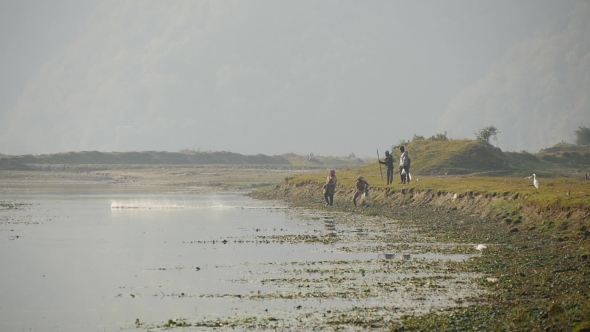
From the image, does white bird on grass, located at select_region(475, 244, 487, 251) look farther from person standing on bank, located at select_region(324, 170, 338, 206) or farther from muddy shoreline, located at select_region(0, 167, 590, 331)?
person standing on bank, located at select_region(324, 170, 338, 206)

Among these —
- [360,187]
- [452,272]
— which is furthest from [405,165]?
[452,272]

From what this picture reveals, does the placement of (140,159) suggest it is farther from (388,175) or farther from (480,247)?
(480,247)

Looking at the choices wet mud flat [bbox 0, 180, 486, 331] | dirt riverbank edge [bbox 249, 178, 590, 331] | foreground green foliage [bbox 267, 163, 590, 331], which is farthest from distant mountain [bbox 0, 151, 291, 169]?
wet mud flat [bbox 0, 180, 486, 331]

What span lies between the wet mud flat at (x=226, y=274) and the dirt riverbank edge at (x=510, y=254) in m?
0.82

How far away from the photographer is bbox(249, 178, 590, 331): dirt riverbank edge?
64.9 ft

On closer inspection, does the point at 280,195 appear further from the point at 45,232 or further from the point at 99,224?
the point at 45,232

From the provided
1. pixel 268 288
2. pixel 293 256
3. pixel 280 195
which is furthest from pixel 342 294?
pixel 280 195

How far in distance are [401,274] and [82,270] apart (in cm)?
1016

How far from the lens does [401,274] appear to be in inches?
1069

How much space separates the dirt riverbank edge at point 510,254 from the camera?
19.8 metres

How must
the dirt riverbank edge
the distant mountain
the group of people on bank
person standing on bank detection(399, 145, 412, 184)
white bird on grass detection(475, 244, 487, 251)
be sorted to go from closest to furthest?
1. the dirt riverbank edge
2. white bird on grass detection(475, 244, 487, 251)
3. the group of people on bank
4. person standing on bank detection(399, 145, 412, 184)
5. the distant mountain

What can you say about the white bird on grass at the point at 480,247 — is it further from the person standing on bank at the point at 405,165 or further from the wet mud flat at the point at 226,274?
the person standing on bank at the point at 405,165

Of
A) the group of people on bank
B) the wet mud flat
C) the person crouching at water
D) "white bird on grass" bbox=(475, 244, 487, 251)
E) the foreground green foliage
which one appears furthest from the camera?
the group of people on bank

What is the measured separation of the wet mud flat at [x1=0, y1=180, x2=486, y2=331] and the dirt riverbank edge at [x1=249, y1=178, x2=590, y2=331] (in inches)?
32.3
